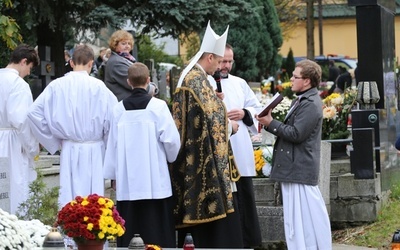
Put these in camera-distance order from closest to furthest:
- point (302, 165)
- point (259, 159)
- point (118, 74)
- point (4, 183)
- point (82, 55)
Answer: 1. point (4, 183)
2. point (302, 165)
3. point (82, 55)
4. point (118, 74)
5. point (259, 159)

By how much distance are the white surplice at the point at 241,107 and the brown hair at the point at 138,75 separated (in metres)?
1.25

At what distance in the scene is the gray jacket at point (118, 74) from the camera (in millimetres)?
11562

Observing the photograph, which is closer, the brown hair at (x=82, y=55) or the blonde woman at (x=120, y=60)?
the brown hair at (x=82, y=55)

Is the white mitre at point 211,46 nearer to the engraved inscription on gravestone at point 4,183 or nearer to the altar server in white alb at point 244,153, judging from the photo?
the altar server in white alb at point 244,153

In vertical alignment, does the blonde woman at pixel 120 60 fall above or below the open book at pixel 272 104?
above

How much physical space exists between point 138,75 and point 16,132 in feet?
5.14

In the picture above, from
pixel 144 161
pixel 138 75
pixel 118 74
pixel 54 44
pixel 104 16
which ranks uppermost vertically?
pixel 104 16

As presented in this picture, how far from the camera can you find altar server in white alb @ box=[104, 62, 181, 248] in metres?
9.68

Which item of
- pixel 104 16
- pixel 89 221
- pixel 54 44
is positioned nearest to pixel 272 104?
pixel 89 221

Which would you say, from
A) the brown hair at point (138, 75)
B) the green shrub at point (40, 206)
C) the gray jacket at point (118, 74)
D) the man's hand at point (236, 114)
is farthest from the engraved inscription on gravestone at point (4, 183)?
the gray jacket at point (118, 74)

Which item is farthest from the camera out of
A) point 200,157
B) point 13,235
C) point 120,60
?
point 120,60

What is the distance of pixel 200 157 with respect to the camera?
987 cm

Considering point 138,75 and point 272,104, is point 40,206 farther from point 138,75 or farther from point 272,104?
point 272,104

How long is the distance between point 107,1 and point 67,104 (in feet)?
36.7
